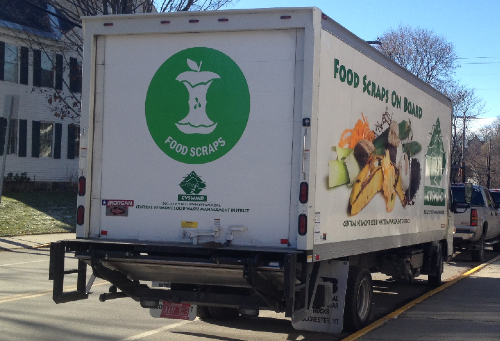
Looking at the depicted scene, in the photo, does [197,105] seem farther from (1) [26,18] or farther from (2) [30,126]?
(1) [26,18]

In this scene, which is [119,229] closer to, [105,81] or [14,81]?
[105,81]

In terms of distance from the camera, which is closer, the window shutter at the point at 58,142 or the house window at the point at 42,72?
the house window at the point at 42,72

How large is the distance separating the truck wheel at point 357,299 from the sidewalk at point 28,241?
37.0 feet

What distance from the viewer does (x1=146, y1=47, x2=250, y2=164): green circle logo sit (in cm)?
677

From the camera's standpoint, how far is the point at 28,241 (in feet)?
59.7

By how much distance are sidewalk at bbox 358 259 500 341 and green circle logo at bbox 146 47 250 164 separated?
2.94 m

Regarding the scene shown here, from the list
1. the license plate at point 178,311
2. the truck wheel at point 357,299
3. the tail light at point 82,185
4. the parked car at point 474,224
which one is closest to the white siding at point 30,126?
the parked car at point 474,224

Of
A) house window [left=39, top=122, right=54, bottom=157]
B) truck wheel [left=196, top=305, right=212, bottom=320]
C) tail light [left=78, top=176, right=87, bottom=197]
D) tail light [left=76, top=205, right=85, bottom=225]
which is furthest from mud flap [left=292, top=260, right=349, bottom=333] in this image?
house window [left=39, top=122, right=54, bottom=157]

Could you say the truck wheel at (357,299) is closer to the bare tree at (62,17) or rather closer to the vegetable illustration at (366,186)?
the vegetable illustration at (366,186)

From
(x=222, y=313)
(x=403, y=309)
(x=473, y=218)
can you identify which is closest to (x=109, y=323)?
(x=222, y=313)

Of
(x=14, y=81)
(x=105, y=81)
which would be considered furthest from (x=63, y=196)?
(x=105, y=81)

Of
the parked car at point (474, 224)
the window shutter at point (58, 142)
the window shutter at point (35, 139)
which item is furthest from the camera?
the window shutter at point (58, 142)

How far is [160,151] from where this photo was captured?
7.00 m

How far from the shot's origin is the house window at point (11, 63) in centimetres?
2825
